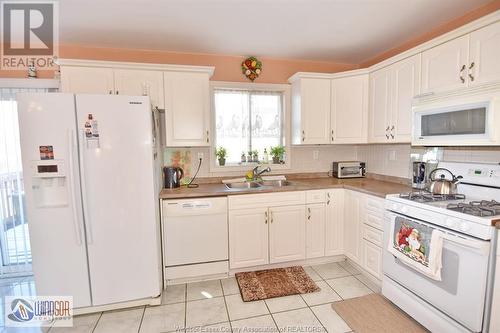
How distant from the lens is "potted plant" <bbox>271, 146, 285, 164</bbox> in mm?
3391

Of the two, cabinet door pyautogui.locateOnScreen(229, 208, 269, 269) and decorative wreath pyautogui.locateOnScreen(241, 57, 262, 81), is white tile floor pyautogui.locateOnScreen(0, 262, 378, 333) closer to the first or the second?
cabinet door pyautogui.locateOnScreen(229, 208, 269, 269)

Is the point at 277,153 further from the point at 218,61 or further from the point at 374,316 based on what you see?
the point at 374,316

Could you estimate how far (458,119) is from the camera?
197 centimetres

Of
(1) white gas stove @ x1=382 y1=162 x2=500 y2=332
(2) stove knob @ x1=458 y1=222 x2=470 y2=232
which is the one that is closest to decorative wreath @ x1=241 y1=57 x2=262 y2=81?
(1) white gas stove @ x1=382 y1=162 x2=500 y2=332

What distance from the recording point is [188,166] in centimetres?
317

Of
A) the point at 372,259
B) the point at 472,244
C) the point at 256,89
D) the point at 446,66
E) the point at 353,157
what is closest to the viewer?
the point at 472,244

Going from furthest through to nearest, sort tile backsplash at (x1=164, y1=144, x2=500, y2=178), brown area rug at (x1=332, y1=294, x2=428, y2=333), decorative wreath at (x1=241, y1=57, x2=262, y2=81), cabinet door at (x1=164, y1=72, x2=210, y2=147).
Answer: decorative wreath at (x1=241, y1=57, x2=262, y2=81) < cabinet door at (x1=164, y1=72, x2=210, y2=147) < tile backsplash at (x1=164, y1=144, x2=500, y2=178) < brown area rug at (x1=332, y1=294, x2=428, y2=333)

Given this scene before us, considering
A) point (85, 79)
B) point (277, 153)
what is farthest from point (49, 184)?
point (277, 153)

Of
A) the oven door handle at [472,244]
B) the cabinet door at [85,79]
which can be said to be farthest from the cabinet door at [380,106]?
the cabinet door at [85,79]

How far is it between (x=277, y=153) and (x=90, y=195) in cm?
217

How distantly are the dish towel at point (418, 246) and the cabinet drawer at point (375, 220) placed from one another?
289 mm

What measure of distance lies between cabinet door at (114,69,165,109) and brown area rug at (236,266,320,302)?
2047 mm

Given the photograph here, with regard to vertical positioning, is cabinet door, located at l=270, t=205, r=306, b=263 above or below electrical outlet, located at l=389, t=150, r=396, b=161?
below

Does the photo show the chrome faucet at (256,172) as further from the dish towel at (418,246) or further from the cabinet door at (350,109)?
the dish towel at (418,246)
